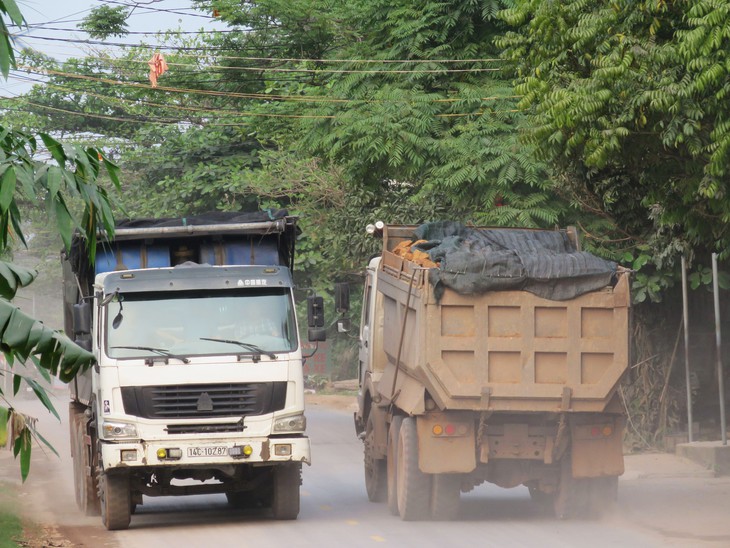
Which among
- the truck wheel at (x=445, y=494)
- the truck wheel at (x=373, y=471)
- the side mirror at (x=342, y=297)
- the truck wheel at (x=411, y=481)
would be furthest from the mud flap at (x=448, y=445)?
the side mirror at (x=342, y=297)

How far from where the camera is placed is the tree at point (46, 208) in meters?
5.23

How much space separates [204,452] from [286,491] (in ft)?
4.16

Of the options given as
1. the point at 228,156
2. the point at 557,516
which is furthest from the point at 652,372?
the point at 228,156

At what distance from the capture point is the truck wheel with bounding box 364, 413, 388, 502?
48.0 ft

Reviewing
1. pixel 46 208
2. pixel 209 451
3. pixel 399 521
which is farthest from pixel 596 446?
pixel 46 208

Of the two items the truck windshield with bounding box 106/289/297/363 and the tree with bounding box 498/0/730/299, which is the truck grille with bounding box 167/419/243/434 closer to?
the truck windshield with bounding box 106/289/297/363

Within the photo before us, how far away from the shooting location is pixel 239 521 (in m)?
13.4

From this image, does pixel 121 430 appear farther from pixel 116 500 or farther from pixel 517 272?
pixel 517 272

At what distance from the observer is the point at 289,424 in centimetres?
1257

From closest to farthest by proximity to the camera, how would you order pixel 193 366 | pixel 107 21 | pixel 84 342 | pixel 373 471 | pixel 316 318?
pixel 193 366 < pixel 84 342 < pixel 316 318 < pixel 373 471 < pixel 107 21

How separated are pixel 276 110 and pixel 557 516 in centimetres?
1789

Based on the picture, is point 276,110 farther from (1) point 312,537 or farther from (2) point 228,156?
(1) point 312,537

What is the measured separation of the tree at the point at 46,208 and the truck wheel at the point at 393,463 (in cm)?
738

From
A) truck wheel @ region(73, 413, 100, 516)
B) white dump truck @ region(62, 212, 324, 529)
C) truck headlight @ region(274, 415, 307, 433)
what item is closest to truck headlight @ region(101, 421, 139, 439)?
white dump truck @ region(62, 212, 324, 529)
